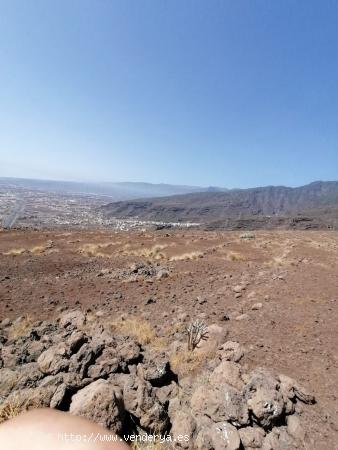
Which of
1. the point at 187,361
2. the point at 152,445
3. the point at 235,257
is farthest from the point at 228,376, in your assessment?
the point at 235,257

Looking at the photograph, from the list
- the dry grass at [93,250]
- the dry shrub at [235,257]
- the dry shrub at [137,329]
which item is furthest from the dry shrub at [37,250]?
the dry shrub at [137,329]

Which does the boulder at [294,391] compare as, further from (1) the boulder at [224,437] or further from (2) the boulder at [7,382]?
(2) the boulder at [7,382]

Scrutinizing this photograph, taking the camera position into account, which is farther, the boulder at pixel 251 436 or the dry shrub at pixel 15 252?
the dry shrub at pixel 15 252

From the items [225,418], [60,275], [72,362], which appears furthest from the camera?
[60,275]

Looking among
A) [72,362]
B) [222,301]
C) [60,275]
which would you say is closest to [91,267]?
[60,275]

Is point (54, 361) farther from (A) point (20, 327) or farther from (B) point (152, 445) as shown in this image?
(A) point (20, 327)

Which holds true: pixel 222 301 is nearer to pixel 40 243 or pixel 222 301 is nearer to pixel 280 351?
pixel 280 351

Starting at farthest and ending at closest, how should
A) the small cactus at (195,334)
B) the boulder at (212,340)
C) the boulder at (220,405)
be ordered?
the small cactus at (195,334) < the boulder at (212,340) < the boulder at (220,405)
